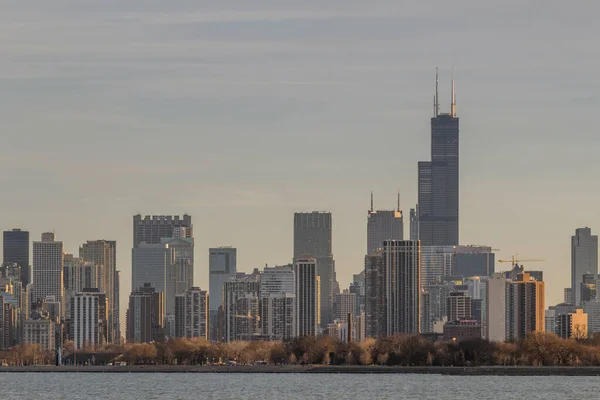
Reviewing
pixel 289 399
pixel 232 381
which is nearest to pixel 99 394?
pixel 289 399

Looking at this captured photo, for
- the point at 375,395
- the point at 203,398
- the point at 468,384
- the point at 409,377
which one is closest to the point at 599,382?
the point at 468,384

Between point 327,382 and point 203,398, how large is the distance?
1578 inches

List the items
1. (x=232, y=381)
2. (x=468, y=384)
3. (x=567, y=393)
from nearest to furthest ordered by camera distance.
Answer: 1. (x=567, y=393)
2. (x=468, y=384)
3. (x=232, y=381)

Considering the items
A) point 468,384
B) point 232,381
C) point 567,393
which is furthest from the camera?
point 232,381

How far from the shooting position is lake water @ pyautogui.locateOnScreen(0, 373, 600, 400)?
144 metres

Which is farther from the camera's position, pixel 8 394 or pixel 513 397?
pixel 8 394

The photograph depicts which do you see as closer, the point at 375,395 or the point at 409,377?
the point at 375,395

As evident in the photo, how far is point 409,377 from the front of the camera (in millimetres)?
197125

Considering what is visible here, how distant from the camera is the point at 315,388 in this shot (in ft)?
527

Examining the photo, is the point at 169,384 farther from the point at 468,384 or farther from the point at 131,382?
the point at 468,384

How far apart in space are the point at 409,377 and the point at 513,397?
55.7 meters

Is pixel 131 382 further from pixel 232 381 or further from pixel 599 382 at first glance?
pixel 599 382

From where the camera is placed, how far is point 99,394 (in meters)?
153

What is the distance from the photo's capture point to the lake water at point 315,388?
144m
